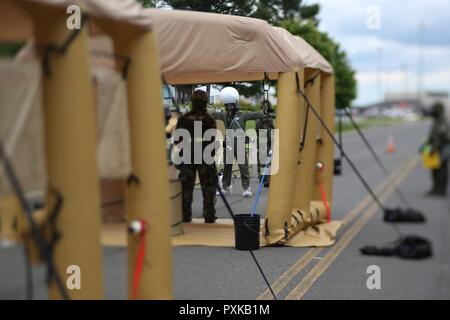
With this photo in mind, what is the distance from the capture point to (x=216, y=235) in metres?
4.56

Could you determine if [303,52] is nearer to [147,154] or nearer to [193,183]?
[193,183]

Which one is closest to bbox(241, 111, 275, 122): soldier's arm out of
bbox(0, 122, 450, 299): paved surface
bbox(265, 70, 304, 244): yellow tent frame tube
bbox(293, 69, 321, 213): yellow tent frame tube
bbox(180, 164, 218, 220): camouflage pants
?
bbox(0, 122, 450, 299): paved surface

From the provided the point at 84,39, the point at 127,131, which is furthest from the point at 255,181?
the point at 84,39

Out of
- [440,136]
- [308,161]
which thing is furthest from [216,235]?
[308,161]

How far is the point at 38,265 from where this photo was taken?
2.13 meters

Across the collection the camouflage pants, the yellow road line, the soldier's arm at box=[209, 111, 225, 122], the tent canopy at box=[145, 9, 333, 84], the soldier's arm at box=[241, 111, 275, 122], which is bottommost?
the yellow road line

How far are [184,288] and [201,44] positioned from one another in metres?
2.32

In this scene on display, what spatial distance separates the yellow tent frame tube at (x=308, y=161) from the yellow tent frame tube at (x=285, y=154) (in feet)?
3.28

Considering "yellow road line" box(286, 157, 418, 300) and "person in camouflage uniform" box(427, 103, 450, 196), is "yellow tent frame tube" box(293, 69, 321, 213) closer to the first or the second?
"yellow road line" box(286, 157, 418, 300)

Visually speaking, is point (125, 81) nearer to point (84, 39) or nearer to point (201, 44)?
point (84, 39)

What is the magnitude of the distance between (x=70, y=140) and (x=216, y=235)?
8.24 feet

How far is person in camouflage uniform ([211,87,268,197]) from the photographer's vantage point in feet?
12.8

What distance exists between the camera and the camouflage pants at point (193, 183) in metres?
3.31

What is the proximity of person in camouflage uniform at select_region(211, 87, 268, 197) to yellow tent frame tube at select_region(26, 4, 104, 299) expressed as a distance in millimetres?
1634
